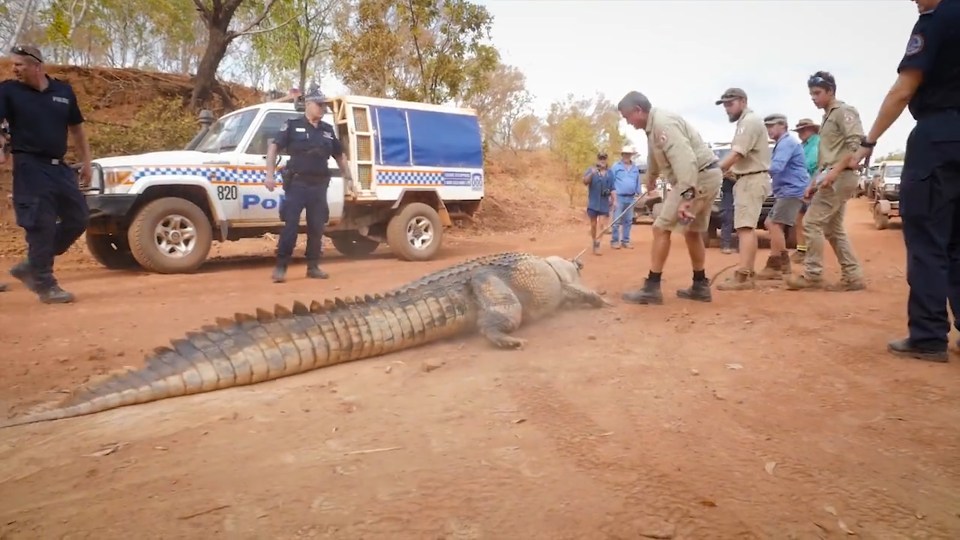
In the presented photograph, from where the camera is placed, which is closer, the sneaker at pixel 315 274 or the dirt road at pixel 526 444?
the dirt road at pixel 526 444

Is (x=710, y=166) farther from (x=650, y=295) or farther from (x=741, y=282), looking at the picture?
(x=741, y=282)

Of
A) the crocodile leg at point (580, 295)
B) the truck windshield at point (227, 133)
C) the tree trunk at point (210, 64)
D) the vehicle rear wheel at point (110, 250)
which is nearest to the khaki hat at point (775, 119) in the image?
the crocodile leg at point (580, 295)

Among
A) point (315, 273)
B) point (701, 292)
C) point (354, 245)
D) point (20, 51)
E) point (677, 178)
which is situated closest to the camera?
point (677, 178)

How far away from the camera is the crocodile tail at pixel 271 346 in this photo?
10.2 feet

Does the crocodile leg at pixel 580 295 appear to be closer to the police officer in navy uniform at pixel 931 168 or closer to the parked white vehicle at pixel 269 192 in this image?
the police officer in navy uniform at pixel 931 168

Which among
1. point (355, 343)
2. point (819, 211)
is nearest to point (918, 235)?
point (819, 211)

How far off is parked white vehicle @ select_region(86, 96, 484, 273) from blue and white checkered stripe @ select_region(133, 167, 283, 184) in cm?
1

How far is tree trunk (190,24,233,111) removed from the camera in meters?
15.1

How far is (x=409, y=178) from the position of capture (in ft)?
33.2

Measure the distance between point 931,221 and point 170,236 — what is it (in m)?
8.20

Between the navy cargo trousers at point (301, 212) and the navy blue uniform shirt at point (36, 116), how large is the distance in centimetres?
233

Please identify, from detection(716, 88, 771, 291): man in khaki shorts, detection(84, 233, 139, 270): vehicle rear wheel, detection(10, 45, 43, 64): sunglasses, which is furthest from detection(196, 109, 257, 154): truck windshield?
detection(716, 88, 771, 291): man in khaki shorts

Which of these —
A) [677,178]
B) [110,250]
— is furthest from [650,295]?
[110,250]

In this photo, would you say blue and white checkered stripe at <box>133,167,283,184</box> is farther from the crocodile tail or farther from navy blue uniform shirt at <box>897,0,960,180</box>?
navy blue uniform shirt at <box>897,0,960,180</box>
